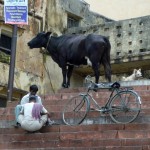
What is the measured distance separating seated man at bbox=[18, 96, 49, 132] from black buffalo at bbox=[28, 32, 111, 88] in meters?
3.45

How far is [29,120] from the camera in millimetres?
12125

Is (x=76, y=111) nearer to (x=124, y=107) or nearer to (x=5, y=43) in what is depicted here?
(x=124, y=107)

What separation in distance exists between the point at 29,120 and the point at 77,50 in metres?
4.11

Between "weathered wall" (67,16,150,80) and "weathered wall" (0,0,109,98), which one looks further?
"weathered wall" (67,16,150,80)

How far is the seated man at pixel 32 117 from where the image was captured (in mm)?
12133

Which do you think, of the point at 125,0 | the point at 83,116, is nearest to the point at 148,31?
the point at 125,0

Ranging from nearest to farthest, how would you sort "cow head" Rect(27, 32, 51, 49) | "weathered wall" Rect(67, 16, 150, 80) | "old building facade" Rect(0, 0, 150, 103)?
"cow head" Rect(27, 32, 51, 49) < "old building facade" Rect(0, 0, 150, 103) < "weathered wall" Rect(67, 16, 150, 80)

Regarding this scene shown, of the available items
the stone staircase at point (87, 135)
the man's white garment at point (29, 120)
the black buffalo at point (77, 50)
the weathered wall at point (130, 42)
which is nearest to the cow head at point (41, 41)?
the black buffalo at point (77, 50)

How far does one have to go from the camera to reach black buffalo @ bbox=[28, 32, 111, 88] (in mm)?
15297

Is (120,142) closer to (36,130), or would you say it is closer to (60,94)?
(36,130)

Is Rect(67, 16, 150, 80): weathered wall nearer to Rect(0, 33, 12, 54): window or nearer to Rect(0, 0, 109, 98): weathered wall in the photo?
Rect(0, 0, 109, 98): weathered wall

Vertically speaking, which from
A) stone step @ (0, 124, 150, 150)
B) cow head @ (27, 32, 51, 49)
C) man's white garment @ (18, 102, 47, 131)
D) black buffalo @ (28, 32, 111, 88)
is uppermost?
cow head @ (27, 32, 51, 49)

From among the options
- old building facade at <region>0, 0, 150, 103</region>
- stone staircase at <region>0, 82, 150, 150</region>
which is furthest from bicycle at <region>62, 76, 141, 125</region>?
old building facade at <region>0, 0, 150, 103</region>

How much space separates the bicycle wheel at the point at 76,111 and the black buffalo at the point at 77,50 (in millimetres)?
2416
